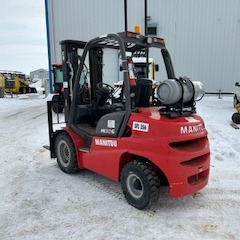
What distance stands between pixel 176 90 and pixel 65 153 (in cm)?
233

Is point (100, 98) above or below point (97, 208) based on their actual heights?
above

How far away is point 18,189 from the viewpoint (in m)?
4.02

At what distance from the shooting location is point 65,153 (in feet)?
15.4

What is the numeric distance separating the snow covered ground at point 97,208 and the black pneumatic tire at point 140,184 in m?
0.13

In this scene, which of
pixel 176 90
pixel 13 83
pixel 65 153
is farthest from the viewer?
pixel 13 83

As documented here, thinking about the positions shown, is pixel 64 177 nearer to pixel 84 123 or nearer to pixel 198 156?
pixel 84 123

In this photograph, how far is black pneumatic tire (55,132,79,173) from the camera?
4363mm

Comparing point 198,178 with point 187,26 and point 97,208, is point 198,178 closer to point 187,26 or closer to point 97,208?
point 97,208

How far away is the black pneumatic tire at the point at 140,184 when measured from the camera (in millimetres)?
3229

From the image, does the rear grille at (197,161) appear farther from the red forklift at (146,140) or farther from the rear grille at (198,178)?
the rear grille at (198,178)

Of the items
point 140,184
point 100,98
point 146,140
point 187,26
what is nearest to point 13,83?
point 187,26

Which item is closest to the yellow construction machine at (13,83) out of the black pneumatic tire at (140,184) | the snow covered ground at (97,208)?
the snow covered ground at (97,208)

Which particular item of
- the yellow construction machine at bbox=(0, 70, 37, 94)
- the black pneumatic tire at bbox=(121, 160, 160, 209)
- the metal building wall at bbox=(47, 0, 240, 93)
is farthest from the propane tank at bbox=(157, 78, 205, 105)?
the yellow construction machine at bbox=(0, 70, 37, 94)

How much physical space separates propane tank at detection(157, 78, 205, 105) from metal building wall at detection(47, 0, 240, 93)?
1480 centimetres
